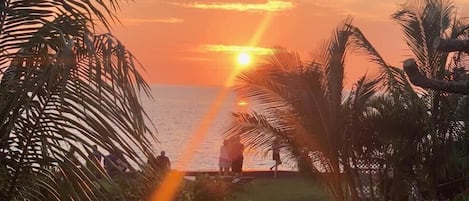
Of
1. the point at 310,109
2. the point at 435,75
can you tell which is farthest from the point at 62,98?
the point at 435,75

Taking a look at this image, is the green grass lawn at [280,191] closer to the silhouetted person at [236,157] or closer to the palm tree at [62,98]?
the silhouetted person at [236,157]

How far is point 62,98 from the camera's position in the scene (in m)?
2.93

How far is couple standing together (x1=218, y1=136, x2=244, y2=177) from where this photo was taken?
763 inches

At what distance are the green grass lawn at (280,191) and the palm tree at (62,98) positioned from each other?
12.4 metres

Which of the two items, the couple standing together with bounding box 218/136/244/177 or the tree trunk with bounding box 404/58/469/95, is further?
the couple standing together with bounding box 218/136/244/177

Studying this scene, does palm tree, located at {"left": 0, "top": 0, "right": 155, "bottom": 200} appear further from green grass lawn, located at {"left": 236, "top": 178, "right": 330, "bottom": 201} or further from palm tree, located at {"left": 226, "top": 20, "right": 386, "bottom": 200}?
green grass lawn, located at {"left": 236, "top": 178, "right": 330, "bottom": 201}

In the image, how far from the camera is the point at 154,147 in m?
3.28

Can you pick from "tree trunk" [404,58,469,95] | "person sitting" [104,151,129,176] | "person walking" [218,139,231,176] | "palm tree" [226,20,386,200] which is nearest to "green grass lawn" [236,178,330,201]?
"person walking" [218,139,231,176]

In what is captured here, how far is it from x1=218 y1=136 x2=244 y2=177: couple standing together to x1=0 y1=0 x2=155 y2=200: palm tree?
15.7 metres

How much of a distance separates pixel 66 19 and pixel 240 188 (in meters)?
14.3

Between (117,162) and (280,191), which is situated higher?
(280,191)

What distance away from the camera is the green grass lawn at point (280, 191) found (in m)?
16.7

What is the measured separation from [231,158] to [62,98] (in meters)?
17.1

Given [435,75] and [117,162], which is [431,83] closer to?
[117,162]
